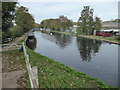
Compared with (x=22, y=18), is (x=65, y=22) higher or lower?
higher

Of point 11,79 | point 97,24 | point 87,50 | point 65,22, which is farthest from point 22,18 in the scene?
point 11,79

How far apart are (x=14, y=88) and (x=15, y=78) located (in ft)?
2.42

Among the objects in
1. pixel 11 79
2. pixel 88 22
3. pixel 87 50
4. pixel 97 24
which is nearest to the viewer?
pixel 11 79

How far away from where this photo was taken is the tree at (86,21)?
29.6m

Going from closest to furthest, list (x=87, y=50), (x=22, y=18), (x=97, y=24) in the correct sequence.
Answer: (x=87, y=50), (x=22, y=18), (x=97, y=24)

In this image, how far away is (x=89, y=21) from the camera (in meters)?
30.0

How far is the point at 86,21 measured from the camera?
30406 millimetres

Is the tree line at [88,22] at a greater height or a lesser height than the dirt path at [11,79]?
greater

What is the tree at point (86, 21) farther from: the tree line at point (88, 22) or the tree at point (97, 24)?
the tree at point (97, 24)

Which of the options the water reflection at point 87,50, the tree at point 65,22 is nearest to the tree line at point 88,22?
the tree at point 65,22

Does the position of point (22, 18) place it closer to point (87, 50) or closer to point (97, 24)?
point (97, 24)

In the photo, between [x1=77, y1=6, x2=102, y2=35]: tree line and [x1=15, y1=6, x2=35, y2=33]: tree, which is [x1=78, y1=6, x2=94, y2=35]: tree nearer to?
[x1=77, y1=6, x2=102, y2=35]: tree line

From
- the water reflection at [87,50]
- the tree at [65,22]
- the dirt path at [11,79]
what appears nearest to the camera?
the dirt path at [11,79]

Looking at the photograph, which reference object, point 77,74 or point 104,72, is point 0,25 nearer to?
point 77,74
